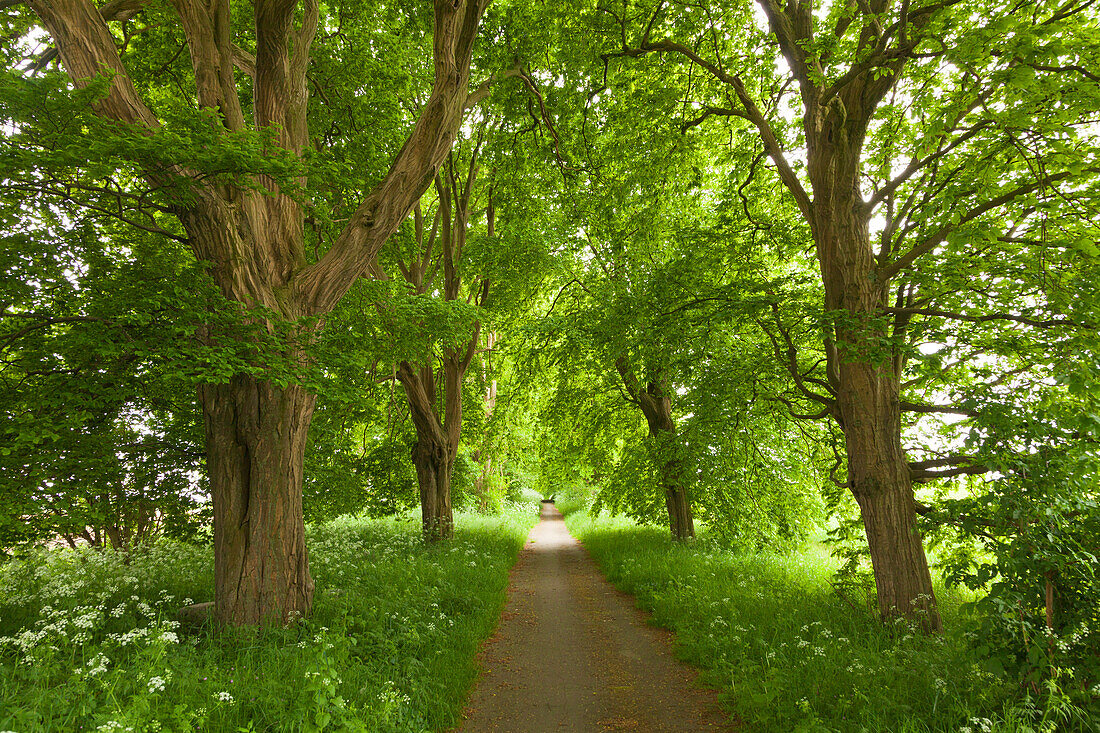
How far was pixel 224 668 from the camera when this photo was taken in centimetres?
432

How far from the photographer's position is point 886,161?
6.14 metres

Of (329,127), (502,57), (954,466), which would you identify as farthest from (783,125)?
(329,127)

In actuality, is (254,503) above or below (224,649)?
above

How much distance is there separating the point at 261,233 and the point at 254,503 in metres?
3.25

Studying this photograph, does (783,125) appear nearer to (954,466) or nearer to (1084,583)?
(954,466)

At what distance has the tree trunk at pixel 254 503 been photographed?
548cm

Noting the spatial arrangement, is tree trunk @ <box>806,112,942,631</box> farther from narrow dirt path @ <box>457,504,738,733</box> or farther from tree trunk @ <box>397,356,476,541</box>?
tree trunk @ <box>397,356,476,541</box>

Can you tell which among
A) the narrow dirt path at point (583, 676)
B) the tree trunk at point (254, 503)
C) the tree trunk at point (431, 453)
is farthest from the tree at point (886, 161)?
the tree trunk at point (431, 453)

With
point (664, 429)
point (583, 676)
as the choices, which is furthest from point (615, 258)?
point (583, 676)

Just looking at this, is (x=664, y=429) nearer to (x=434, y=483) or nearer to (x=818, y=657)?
(x=434, y=483)

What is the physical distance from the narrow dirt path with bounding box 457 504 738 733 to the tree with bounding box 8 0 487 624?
2.58 m

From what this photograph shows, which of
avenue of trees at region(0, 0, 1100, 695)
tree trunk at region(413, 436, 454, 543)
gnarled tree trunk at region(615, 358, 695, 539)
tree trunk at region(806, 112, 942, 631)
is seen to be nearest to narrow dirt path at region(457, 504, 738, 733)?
avenue of trees at region(0, 0, 1100, 695)

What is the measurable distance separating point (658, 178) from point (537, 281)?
4830 millimetres

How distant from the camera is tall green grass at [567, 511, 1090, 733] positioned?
12.4 ft
